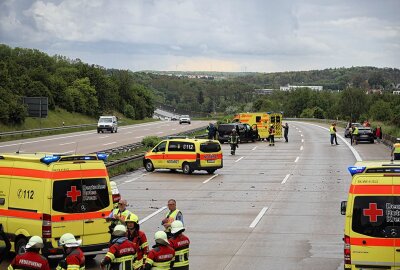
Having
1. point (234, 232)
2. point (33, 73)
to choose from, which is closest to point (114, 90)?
point (33, 73)

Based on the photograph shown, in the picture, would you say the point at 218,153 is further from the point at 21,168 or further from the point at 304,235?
the point at 21,168

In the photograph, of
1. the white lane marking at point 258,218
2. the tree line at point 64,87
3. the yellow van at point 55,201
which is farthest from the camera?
the tree line at point 64,87

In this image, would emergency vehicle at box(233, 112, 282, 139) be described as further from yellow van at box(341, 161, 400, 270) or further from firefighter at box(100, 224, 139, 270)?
firefighter at box(100, 224, 139, 270)

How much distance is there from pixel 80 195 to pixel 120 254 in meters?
4.45

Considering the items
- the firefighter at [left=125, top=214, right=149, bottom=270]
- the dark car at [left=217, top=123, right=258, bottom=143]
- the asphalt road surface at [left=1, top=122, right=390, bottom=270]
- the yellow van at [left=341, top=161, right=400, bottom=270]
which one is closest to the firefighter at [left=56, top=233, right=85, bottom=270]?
the firefighter at [left=125, top=214, right=149, bottom=270]

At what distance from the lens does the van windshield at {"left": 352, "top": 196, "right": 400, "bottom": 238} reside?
10.8 metres

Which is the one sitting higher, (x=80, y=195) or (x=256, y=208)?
(x=80, y=195)

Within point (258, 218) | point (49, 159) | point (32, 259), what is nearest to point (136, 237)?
point (32, 259)

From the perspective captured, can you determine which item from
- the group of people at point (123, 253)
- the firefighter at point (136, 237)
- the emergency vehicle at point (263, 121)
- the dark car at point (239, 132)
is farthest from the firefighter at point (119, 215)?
the emergency vehicle at point (263, 121)

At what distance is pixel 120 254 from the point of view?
32.5 ft

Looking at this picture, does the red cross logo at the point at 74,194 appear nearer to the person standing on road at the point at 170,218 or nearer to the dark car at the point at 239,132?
the person standing on road at the point at 170,218

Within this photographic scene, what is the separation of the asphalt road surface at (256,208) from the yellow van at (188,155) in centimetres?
51

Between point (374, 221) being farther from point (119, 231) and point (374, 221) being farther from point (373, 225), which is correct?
point (119, 231)

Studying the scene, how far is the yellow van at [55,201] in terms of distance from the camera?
13.7m
